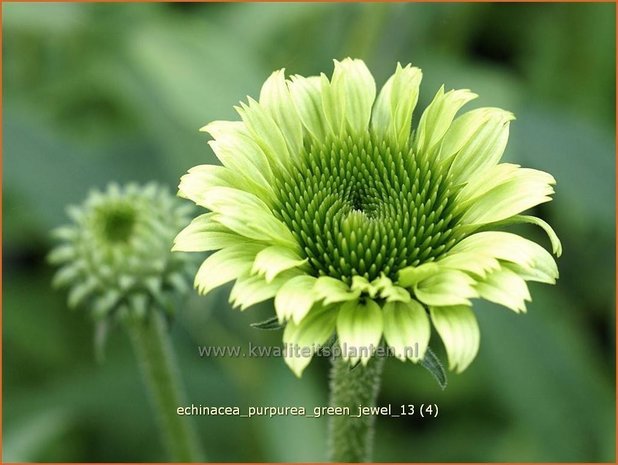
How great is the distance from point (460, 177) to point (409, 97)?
15 centimetres

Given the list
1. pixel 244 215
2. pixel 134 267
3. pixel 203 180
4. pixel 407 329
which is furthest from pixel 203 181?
pixel 134 267

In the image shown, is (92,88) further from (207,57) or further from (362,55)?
(362,55)

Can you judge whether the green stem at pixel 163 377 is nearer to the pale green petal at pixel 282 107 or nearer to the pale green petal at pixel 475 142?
the pale green petal at pixel 282 107

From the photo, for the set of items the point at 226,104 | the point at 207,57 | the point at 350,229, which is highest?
the point at 207,57

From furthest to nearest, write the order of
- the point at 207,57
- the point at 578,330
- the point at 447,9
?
1. the point at 447,9
2. the point at 578,330
3. the point at 207,57

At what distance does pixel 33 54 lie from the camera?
2916mm

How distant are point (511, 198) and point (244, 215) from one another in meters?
0.36

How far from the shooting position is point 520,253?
1.10m

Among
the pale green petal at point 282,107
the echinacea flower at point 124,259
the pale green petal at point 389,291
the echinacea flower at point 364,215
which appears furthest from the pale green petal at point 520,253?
the echinacea flower at point 124,259

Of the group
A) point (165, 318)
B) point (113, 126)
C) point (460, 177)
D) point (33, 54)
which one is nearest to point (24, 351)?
point (113, 126)

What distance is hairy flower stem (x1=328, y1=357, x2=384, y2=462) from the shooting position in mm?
1303

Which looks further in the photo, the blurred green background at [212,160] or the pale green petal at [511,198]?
the blurred green background at [212,160]

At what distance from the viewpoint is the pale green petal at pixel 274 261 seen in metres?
1.08

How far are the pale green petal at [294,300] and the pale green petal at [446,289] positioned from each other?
145 millimetres
